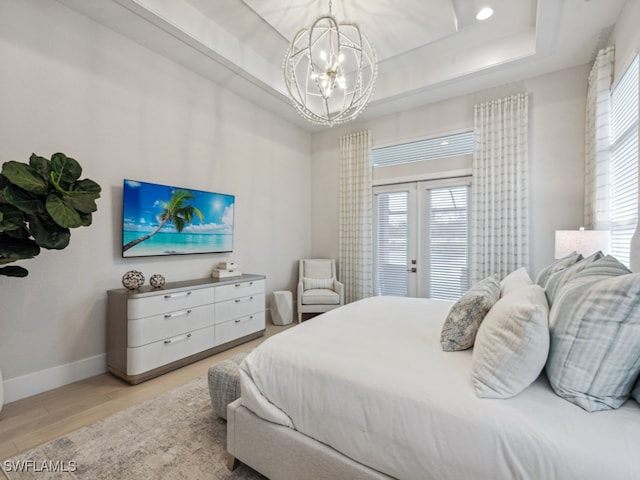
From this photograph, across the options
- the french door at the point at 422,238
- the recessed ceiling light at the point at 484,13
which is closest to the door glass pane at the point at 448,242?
the french door at the point at 422,238

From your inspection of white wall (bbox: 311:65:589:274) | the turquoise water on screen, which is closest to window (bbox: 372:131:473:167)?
white wall (bbox: 311:65:589:274)

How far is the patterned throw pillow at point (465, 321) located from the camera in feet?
4.93

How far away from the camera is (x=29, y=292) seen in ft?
7.79

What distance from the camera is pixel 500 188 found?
3.73m

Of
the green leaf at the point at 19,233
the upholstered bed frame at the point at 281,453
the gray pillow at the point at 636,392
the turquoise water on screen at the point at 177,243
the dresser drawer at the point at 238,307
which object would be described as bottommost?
the upholstered bed frame at the point at 281,453

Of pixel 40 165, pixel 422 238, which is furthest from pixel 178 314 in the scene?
pixel 422 238

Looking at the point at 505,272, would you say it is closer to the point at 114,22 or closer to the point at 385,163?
the point at 385,163

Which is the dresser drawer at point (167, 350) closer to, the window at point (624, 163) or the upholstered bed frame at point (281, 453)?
the upholstered bed frame at point (281, 453)

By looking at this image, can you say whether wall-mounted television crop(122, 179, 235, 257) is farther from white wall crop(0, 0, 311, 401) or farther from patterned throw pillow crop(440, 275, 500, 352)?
patterned throw pillow crop(440, 275, 500, 352)

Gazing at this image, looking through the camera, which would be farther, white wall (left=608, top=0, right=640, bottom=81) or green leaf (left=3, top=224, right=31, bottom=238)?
white wall (left=608, top=0, right=640, bottom=81)

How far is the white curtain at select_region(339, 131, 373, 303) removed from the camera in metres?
4.77

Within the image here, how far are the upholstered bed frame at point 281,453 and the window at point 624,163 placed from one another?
2.56 m

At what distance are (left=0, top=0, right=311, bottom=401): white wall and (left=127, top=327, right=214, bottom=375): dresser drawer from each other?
1.62ft

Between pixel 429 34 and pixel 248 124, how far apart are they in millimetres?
2469
